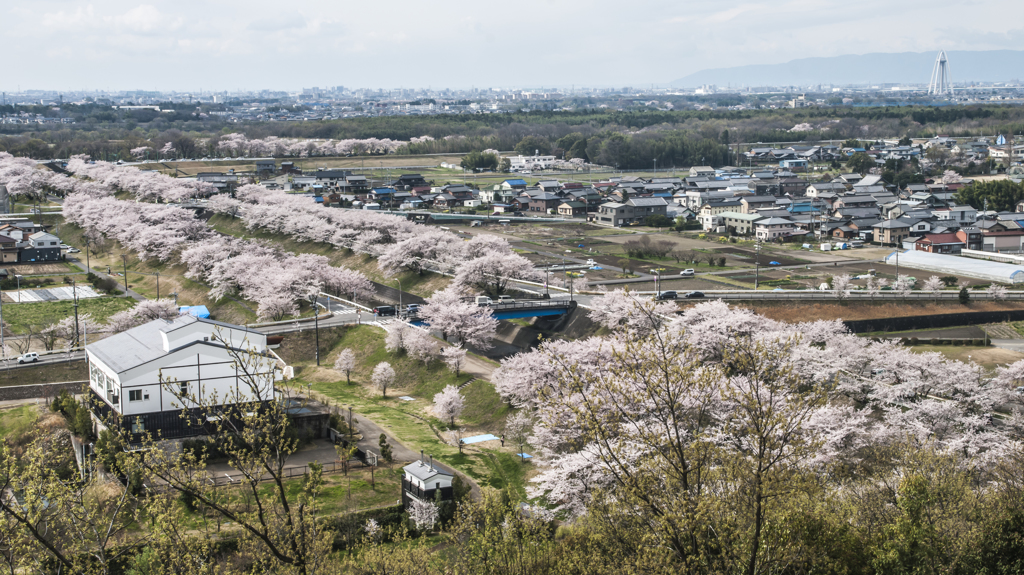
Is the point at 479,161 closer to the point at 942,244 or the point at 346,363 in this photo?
the point at 942,244

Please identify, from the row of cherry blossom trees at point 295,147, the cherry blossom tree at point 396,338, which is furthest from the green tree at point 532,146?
the cherry blossom tree at point 396,338

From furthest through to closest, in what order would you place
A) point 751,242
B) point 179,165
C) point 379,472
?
point 179,165 < point 751,242 < point 379,472

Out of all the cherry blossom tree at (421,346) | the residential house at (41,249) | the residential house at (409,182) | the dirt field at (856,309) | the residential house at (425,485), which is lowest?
the residential house at (425,485)

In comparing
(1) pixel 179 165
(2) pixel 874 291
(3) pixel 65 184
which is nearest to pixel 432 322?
(2) pixel 874 291

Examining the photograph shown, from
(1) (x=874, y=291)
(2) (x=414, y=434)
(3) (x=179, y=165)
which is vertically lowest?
(2) (x=414, y=434)

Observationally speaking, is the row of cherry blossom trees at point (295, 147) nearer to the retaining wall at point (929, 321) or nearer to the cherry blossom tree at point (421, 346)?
the cherry blossom tree at point (421, 346)

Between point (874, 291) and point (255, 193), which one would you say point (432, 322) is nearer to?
point (874, 291)

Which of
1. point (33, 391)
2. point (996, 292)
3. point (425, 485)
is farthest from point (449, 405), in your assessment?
point (996, 292)

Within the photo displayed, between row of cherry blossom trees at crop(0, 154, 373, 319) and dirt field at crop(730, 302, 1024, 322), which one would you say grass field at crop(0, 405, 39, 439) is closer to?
row of cherry blossom trees at crop(0, 154, 373, 319)
